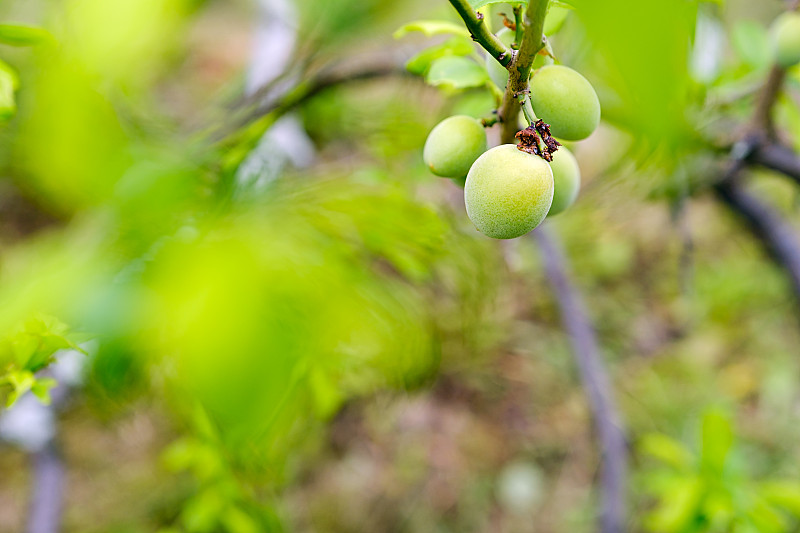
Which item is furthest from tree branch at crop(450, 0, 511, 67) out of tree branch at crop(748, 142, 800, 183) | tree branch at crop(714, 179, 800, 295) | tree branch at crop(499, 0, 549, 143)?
tree branch at crop(714, 179, 800, 295)

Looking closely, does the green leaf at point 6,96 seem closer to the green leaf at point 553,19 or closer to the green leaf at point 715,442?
the green leaf at point 553,19

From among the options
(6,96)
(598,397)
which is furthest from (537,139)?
(598,397)

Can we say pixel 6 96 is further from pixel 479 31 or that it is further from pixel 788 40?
pixel 788 40

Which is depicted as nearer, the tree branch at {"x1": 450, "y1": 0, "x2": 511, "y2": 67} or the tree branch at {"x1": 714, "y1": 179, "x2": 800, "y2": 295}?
the tree branch at {"x1": 450, "y1": 0, "x2": 511, "y2": 67}

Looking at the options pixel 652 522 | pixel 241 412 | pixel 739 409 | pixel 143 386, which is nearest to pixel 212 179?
pixel 143 386

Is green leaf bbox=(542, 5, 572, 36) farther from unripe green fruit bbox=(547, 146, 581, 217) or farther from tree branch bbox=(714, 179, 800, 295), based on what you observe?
tree branch bbox=(714, 179, 800, 295)

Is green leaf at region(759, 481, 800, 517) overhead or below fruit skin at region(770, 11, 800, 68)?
below
